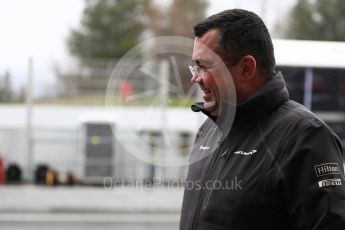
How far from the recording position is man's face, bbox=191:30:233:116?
5.86 feet

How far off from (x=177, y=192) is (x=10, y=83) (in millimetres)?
6594

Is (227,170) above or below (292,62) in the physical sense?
below

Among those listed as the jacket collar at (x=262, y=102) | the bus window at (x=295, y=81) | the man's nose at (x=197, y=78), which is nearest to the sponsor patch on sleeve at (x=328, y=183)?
the jacket collar at (x=262, y=102)

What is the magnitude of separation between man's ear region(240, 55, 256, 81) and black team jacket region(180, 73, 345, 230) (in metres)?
0.06

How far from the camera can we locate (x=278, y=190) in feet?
5.16

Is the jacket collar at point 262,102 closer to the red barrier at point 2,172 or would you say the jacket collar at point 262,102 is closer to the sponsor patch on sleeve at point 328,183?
the sponsor patch on sleeve at point 328,183

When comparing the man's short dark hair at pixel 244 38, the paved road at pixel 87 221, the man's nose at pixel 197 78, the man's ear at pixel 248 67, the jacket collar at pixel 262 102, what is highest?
the man's short dark hair at pixel 244 38

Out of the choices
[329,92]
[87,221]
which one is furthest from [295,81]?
[87,221]

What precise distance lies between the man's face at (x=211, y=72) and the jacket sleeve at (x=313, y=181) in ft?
1.13

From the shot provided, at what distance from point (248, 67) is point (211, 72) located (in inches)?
5.6

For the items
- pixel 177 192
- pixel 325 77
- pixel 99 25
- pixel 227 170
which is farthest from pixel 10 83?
pixel 99 25

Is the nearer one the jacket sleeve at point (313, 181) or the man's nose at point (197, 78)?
the jacket sleeve at point (313, 181)

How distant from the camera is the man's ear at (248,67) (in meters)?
1.73

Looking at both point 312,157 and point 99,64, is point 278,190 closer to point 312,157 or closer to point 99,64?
point 312,157
